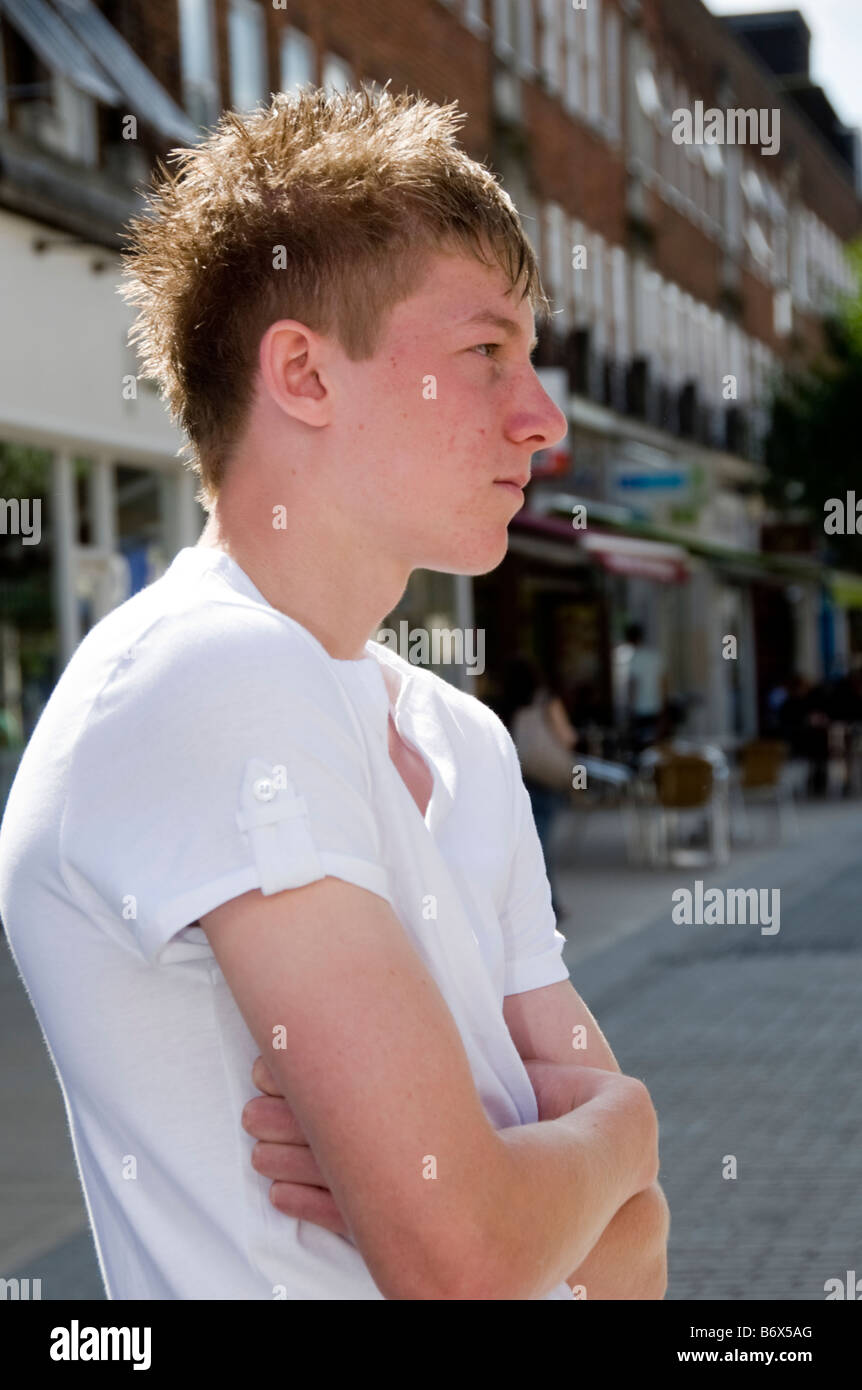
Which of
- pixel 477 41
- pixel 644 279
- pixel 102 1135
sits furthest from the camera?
pixel 644 279

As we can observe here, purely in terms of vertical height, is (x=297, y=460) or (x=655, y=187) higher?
(x=655, y=187)

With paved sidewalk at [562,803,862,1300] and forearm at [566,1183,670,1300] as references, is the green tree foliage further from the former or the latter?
forearm at [566,1183,670,1300]

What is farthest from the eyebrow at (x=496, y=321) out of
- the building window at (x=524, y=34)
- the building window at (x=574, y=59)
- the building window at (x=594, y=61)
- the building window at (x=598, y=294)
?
the building window at (x=594, y=61)

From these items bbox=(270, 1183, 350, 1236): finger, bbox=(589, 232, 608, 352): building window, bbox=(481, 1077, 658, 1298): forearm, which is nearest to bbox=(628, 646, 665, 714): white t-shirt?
bbox=(589, 232, 608, 352): building window

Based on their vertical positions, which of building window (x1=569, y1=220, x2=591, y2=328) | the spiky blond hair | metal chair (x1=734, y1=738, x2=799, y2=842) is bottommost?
metal chair (x1=734, y1=738, x2=799, y2=842)

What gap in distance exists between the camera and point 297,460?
4.64 ft

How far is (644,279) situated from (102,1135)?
30.7 meters

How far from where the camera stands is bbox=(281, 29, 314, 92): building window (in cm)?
1811

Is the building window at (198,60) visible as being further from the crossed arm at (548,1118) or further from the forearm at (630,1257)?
the forearm at (630,1257)

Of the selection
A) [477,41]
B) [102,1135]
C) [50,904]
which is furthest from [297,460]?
[477,41]

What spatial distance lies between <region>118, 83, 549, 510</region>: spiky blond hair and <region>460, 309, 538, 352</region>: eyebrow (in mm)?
39

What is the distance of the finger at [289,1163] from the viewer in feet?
4.19

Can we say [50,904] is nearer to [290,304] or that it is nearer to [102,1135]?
[102,1135]

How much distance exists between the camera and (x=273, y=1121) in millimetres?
1282
